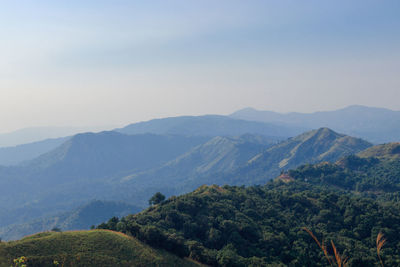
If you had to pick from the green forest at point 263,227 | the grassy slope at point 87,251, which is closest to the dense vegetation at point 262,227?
the green forest at point 263,227

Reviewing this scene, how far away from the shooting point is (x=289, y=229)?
8962 cm

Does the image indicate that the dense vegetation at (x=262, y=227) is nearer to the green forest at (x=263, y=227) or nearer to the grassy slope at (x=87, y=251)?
the green forest at (x=263, y=227)

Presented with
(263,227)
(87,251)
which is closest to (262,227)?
(263,227)

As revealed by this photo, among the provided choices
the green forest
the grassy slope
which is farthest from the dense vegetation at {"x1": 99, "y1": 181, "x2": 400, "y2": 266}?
the grassy slope

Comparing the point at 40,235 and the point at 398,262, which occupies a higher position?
the point at 40,235

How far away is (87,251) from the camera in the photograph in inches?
2124

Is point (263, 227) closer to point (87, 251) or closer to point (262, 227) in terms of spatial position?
point (262, 227)

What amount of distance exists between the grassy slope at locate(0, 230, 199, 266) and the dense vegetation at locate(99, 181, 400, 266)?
4716 mm

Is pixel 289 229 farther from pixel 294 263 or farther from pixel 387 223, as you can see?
pixel 387 223

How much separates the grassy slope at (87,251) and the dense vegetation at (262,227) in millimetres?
4716

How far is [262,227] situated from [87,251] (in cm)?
5002

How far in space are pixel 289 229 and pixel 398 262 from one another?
92.0 feet

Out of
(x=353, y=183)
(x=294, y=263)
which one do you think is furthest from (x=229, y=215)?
(x=353, y=183)

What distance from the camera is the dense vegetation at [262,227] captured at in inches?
2591
